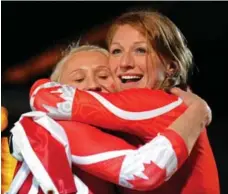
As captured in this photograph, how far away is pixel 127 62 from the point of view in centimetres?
111

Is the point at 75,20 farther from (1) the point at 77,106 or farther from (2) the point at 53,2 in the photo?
(1) the point at 77,106

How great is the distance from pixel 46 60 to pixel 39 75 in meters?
0.07

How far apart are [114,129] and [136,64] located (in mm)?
174

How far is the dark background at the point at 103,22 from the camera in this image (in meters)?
1.62

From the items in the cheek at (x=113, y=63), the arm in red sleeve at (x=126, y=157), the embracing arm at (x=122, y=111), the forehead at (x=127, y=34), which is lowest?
the arm in red sleeve at (x=126, y=157)

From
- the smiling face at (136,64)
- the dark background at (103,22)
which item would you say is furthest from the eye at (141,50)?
the dark background at (103,22)

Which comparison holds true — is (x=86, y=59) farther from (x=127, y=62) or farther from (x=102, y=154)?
(x=102, y=154)

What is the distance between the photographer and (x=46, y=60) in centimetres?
168

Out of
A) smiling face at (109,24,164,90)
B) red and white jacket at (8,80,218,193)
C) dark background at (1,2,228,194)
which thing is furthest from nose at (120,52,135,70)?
dark background at (1,2,228,194)

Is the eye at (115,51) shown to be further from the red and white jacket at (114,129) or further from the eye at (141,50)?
the red and white jacket at (114,129)

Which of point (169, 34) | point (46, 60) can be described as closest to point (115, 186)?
point (169, 34)

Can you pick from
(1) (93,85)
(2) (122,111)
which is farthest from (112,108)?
(1) (93,85)

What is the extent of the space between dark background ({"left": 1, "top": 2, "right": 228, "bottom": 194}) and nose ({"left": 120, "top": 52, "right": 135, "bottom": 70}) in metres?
0.45

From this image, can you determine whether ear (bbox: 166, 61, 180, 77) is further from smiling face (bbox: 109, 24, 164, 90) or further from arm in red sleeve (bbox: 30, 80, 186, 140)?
arm in red sleeve (bbox: 30, 80, 186, 140)
